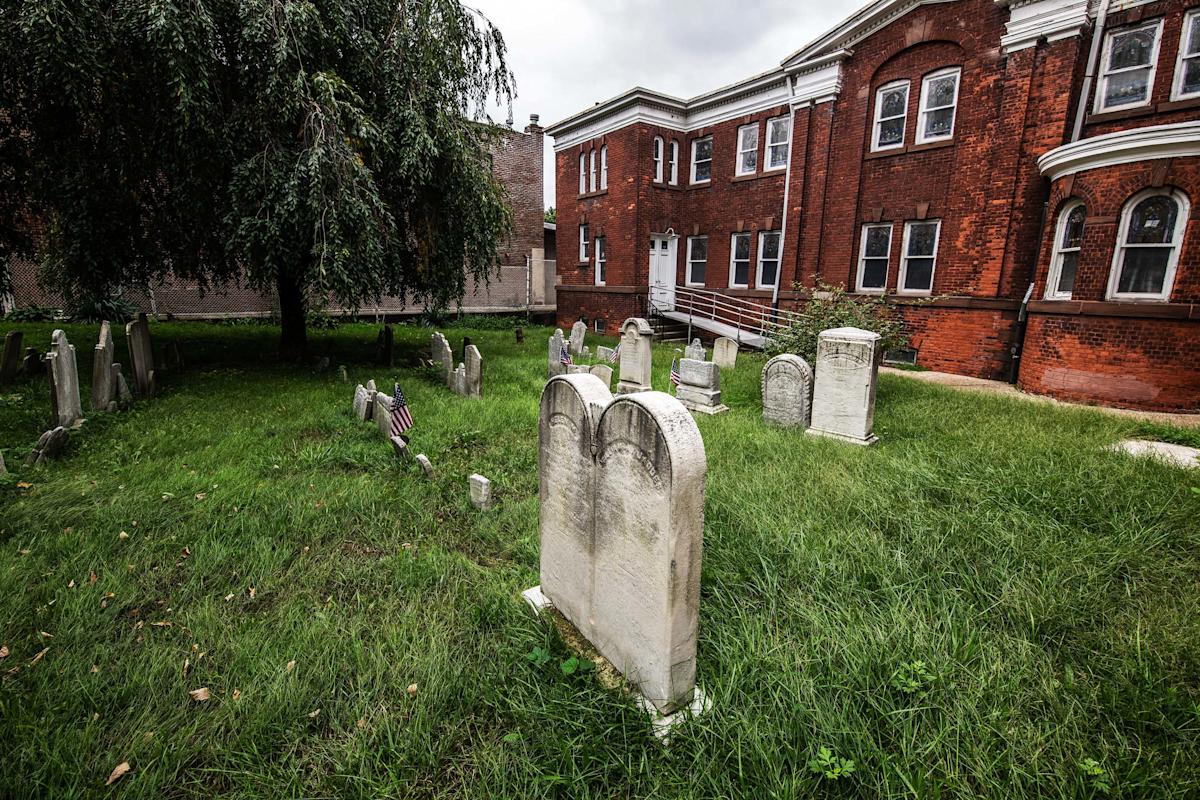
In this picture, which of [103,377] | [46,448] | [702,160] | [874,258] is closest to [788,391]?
[46,448]

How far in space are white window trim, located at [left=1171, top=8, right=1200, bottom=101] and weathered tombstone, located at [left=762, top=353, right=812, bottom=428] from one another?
8.94 meters

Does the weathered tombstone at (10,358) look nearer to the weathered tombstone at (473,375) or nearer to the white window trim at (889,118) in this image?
the weathered tombstone at (473,375)

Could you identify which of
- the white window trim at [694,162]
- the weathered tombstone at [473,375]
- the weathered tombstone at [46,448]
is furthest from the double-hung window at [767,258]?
the weathered tombstone at [46,448]

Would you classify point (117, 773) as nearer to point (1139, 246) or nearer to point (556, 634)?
point (556, 634)

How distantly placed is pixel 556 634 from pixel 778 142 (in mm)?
16680

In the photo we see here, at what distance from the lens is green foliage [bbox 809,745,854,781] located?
2.08 meters

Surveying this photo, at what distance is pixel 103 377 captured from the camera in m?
6.88

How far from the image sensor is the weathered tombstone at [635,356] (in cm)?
937

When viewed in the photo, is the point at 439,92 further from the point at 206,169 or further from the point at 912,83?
the point at 912,83

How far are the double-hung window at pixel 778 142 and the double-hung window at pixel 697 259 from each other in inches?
125

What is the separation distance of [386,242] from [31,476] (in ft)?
20.0

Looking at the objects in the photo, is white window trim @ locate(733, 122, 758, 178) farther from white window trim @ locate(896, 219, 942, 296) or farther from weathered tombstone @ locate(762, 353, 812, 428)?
weathered tombstone @ locate(762, 353, 812, 428)

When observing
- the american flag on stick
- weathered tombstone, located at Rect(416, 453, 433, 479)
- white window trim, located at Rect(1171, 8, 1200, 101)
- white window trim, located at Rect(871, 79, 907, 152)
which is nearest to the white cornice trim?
white window trim, located at Rect(1171, 8, 1200, 101)

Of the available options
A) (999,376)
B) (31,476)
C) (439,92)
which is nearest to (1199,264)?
(999,376)
